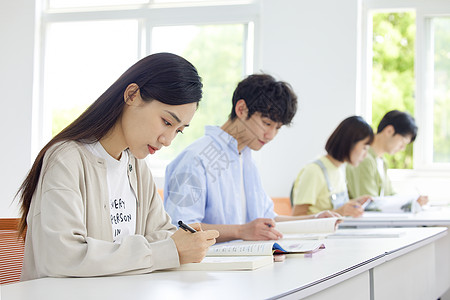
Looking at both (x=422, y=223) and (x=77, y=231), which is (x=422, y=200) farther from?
(x=77, y=231)

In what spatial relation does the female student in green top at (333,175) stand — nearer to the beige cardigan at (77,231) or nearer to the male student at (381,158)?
the male student at (381,158)

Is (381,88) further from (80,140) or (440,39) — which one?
(80,140)

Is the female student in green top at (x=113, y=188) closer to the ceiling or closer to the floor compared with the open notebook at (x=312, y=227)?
closer to the ceiling

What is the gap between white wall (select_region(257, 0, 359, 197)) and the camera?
5.03 meters

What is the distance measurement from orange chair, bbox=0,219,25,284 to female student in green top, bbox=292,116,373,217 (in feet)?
7.21

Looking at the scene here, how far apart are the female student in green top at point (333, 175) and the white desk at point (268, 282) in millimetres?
1607

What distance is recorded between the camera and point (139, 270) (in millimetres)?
1423

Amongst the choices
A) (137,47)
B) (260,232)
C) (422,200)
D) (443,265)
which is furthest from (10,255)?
(137,47)

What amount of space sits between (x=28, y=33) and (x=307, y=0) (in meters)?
2.52

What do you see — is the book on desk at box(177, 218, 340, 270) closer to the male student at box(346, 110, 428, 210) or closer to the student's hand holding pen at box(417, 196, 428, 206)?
the student's hand holding pen at box(417, 196, 428, 206)

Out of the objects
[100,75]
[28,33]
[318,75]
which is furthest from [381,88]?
[28,33]

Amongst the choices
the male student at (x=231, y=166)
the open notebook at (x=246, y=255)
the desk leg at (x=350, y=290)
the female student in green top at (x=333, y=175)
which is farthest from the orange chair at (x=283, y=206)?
the desk leg at (x=350, y=290)

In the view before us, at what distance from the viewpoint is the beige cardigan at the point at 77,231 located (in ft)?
4.48

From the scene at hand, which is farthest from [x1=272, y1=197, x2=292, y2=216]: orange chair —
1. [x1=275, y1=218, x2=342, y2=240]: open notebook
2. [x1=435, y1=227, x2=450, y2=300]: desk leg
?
[x1=275, y1=218, x2=342, y2=240]: open notebook
